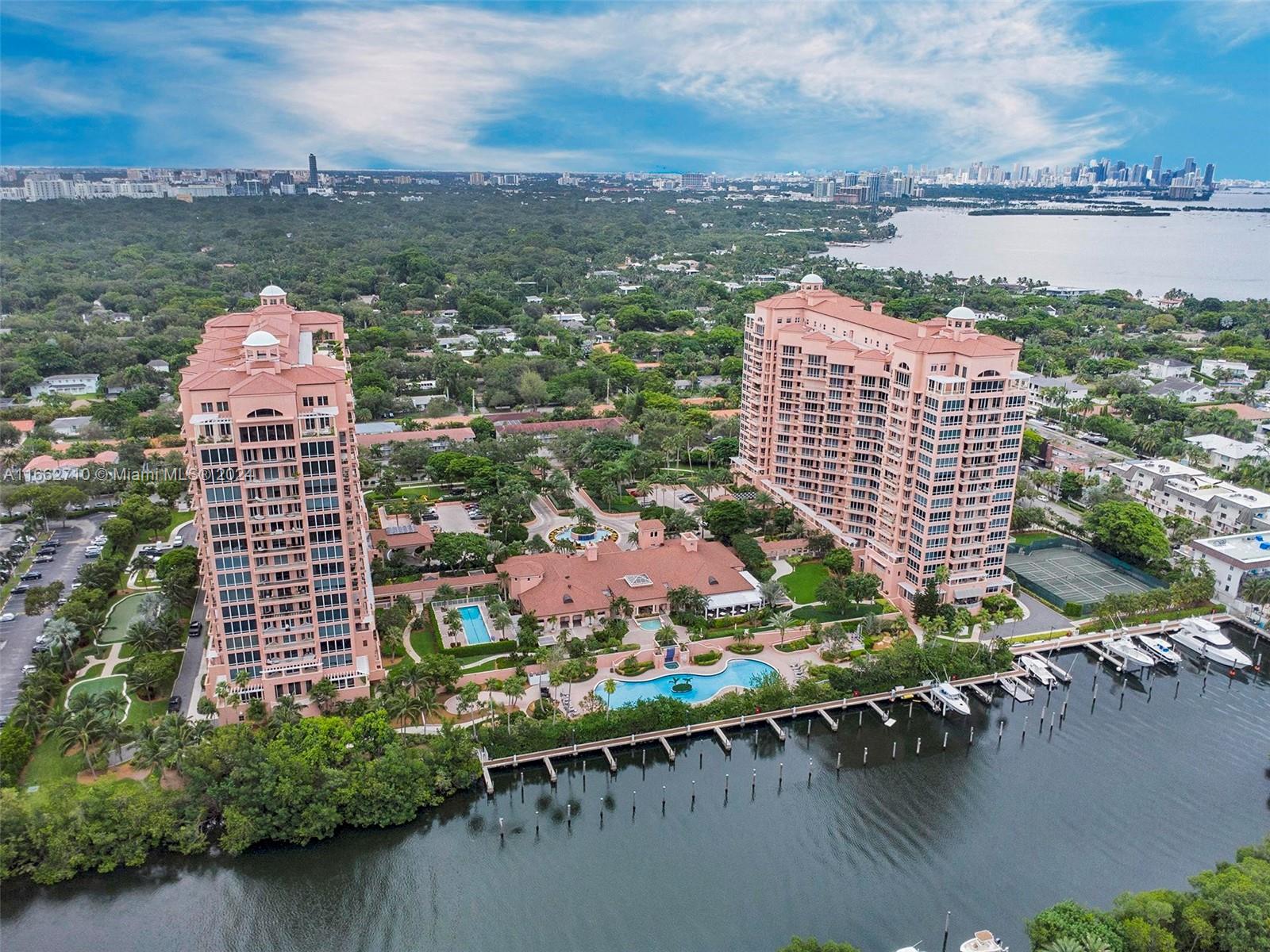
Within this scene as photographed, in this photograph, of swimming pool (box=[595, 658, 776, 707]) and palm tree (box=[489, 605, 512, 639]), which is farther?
palm tree (box=[489, 605, 512, 639])

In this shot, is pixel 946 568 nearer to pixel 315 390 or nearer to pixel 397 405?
pixel 315 390

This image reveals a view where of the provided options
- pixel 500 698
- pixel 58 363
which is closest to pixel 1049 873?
pixel 500 698

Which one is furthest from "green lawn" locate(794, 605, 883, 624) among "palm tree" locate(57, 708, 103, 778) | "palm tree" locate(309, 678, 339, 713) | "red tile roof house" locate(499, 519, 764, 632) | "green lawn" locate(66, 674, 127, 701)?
"green lawn" locate(66, 674, 127, 701)

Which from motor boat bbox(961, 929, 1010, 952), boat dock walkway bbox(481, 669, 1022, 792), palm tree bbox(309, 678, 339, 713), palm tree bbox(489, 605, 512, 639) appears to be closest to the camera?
motor boat bbox(961, 929, 1010, 952)

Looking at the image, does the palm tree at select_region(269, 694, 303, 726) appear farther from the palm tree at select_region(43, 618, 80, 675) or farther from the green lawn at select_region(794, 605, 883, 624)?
the green lawn at select_region(794, 605, 883, 624)

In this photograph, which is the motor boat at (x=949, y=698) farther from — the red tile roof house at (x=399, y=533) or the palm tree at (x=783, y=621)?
the red tile roof house at (x=399, y=533)
